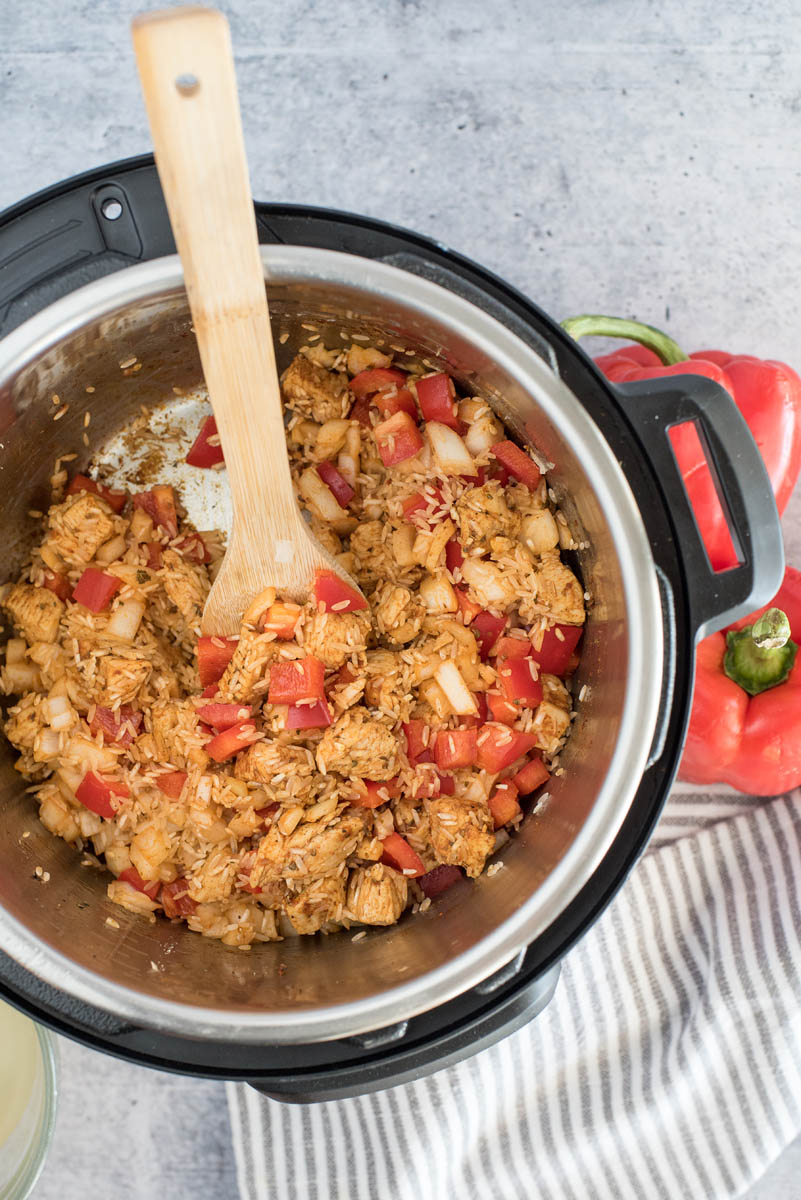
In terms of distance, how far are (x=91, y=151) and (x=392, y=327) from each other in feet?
3.18

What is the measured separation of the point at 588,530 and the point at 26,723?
989 mm

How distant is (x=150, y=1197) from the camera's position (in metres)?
2.01

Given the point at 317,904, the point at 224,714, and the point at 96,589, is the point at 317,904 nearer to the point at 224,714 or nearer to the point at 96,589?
the point at 224,714

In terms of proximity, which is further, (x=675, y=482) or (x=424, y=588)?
(x=424, y=588)

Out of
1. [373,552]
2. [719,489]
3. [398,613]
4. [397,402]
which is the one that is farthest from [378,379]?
[719,489]

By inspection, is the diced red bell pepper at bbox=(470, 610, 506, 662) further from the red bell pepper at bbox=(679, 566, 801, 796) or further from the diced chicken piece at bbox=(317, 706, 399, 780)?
the red bell pepper at bbox=(679, 566, 801, 796)

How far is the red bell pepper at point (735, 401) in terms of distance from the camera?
69.9 inches

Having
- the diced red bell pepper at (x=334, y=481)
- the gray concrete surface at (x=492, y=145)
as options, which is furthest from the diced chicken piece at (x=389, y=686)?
the gray concrete surface at (x=492, y=145)

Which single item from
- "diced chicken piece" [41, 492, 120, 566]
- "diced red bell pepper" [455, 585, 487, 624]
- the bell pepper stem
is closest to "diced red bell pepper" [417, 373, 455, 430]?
"diced red bell pepper" [455, 585, 487, 624]

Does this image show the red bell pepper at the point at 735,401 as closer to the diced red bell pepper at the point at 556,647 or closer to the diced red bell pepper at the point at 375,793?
the diced red bell pepper at the point at 556,647

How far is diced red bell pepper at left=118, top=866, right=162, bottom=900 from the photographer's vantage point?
1.62 m

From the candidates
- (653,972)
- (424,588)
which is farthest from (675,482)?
(653,972)

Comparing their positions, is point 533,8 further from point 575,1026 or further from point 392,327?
point 575,1026

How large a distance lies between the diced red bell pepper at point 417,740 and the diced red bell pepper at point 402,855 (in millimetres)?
135
